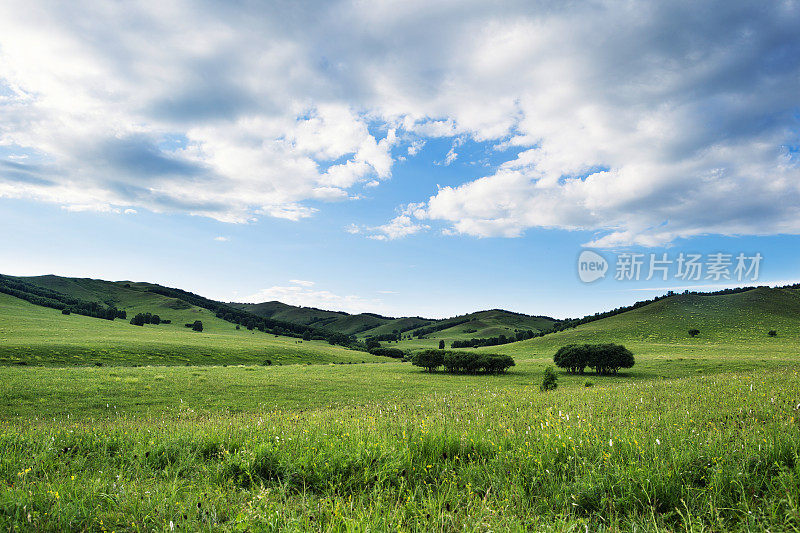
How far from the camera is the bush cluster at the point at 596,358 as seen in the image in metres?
54.3

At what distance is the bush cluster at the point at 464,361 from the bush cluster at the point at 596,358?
9.75m

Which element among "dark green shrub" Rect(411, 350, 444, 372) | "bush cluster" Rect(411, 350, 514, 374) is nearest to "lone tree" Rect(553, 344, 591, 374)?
"bush cluster" Rect(411, 350, 514, 374)

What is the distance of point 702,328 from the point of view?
100375mm

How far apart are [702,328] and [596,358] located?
68701mm

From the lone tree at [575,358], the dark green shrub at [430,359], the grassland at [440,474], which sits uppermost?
the grassland at [440,474]

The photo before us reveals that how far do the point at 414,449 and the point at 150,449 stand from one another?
4.88 meters

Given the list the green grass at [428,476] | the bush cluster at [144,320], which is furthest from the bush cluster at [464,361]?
the bush cluster at [144,320]

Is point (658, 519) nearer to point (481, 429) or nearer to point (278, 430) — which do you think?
point (481, 429)

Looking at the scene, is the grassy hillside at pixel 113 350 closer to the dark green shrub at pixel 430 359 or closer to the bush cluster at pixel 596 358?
the dark green shrub at pixel 430 359

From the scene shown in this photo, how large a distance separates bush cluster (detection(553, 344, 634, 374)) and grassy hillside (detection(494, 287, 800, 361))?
2571 centimetres

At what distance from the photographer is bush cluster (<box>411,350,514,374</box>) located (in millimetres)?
57125

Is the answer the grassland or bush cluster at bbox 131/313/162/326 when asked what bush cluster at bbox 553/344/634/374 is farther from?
bush cluster at bbox 131/313/162/326

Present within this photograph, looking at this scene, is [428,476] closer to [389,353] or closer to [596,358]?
[596,358]

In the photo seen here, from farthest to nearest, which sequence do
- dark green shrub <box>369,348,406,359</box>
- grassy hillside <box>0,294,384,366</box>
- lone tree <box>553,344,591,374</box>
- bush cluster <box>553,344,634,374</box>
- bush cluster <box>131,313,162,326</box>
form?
bush cluster <box>131,313,162,326</box> → dark green shrub <box>369,348,406,359</box> → lone tree <box>553,344,591,374</box> → bush cluster <box>553,344,634,374</box> → grassy hillside <box>0,294,384,366</box>
